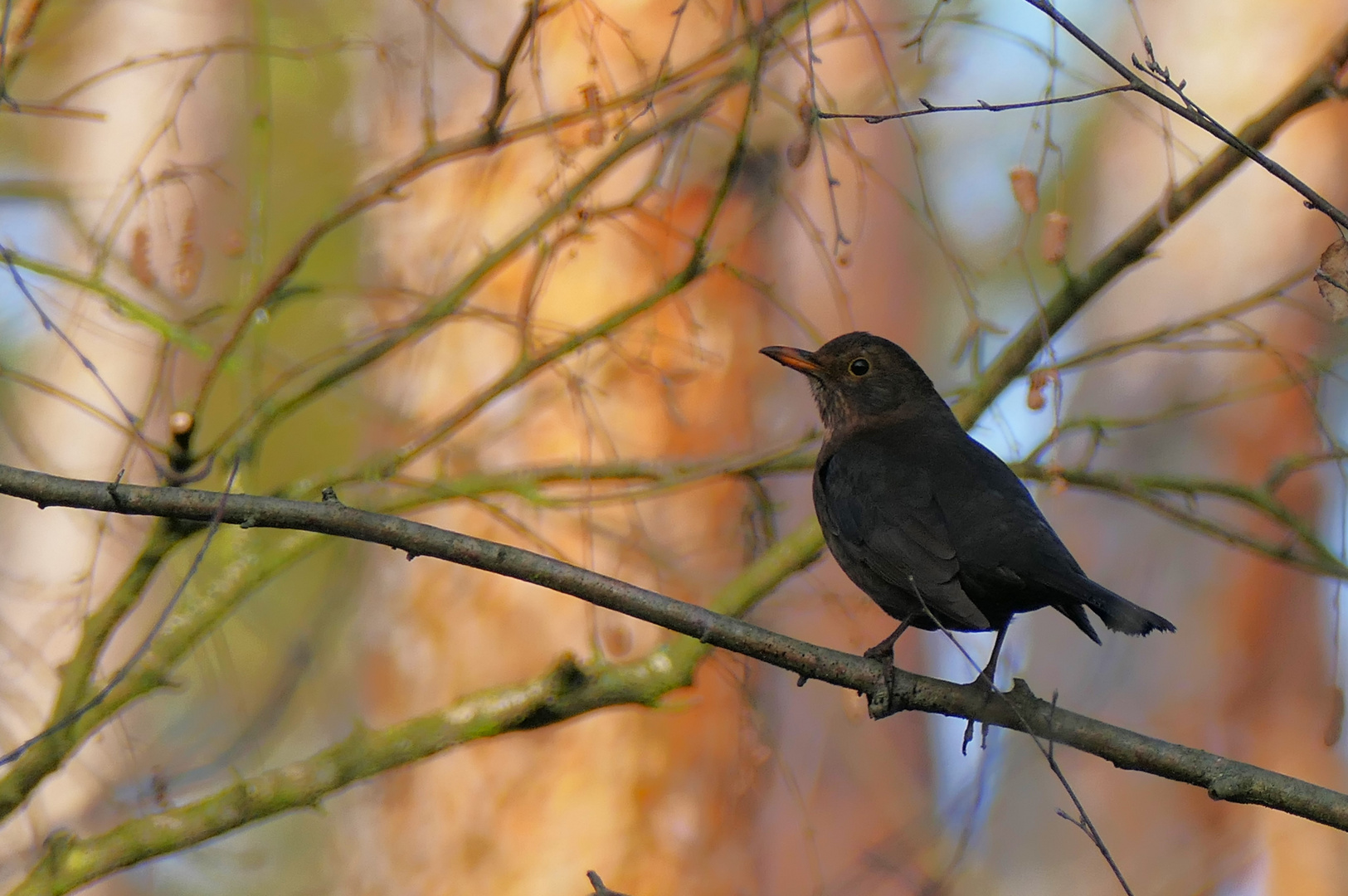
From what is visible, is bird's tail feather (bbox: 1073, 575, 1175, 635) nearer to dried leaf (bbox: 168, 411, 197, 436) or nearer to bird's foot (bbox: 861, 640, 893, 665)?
bird's foot (bbox: 861, 640, 893, 665)

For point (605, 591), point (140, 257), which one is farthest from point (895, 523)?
point (140, 257)

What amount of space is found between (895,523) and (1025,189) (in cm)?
103

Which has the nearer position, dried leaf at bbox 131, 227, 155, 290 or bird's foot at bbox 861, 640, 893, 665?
bird's foot at bbox 861, 640, 893, 665

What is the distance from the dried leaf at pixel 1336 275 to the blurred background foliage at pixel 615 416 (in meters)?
0.78

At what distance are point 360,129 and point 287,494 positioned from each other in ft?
9.29

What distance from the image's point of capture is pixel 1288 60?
303 inches

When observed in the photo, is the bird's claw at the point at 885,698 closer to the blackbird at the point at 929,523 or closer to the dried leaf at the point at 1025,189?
the blackbird at the point at 929,523

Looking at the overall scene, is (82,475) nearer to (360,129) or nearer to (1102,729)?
(360,129)

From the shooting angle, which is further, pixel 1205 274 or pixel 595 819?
pixel 1205 274

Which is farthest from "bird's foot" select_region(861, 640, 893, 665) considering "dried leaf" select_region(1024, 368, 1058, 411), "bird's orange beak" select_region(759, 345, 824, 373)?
"bird's orange beak" select_region(759, 345, 824, 373)

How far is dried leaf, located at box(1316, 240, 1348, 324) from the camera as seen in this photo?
7.20 ft

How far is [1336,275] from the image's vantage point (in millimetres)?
2213

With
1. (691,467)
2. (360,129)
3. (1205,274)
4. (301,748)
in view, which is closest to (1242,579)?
(1205,274)

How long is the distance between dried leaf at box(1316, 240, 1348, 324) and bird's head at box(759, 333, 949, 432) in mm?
2052
